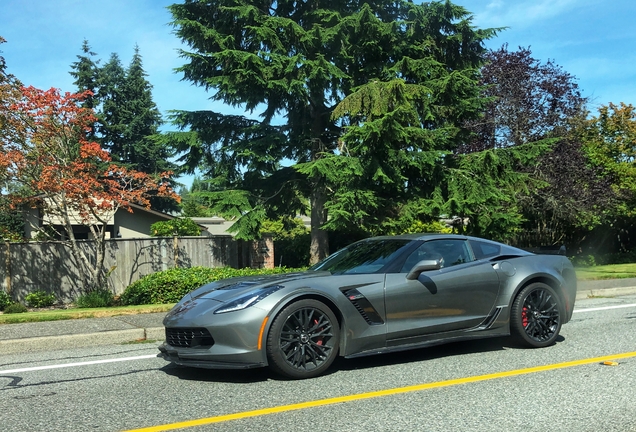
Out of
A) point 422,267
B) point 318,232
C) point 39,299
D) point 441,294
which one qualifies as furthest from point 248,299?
point 318,232

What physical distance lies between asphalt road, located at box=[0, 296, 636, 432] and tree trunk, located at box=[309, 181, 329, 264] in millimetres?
9812

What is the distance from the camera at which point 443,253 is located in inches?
267

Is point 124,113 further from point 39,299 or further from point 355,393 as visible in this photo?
point 355,393

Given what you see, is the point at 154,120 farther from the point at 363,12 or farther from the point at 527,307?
the point at 527,307

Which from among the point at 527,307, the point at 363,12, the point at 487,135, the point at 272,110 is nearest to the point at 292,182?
the point at 272,110

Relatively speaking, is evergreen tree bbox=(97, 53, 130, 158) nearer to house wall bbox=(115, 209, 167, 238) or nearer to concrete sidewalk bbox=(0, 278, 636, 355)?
house wall bbox=(115, 209, 167, 238)

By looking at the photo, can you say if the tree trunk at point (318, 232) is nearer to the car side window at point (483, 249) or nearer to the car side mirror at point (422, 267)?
the car side window at point (483, 249)

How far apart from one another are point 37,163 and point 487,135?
1525 cm

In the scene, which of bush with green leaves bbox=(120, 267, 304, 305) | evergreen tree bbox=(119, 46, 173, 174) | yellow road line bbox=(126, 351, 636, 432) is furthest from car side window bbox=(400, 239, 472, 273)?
evergreen tree bbox=(119, 46, 173, 174)

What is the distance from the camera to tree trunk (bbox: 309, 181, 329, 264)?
55.2 ft

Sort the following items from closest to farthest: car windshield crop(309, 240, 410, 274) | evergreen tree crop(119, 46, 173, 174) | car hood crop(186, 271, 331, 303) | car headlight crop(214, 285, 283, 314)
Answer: car headlight crop(214, 285, 283, 314), car hood crop(186, 271, 331, 303), car windshield crop(309, 240, 410, 274), evergreen tree crop(119, 46, 173, 174)

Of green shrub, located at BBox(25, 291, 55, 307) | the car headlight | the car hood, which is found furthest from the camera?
green shrub, located at BBox(25, 291, 55, 307)

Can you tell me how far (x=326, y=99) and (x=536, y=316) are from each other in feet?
36.2

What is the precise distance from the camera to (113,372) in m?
6.23
